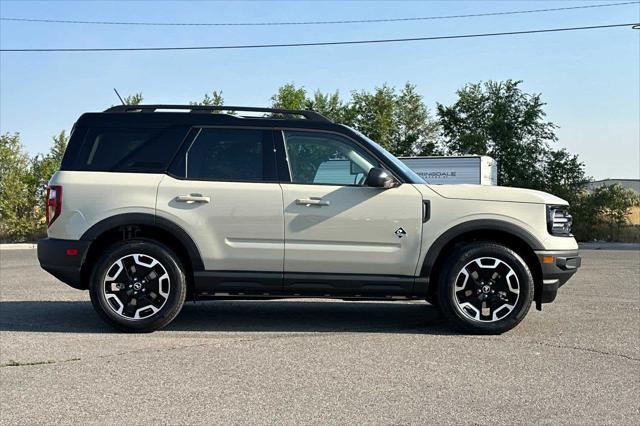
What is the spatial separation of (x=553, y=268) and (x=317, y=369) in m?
2.60

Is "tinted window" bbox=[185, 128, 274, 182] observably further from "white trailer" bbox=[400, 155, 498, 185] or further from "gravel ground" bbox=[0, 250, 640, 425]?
"white trailer" bbox=[400, 155, 498, 185]

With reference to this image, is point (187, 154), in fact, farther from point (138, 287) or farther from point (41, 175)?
point (41, 175)

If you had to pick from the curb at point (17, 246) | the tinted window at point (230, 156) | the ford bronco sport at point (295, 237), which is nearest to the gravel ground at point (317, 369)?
the ford bronco sport at point (295, 237)

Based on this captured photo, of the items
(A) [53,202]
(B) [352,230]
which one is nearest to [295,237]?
(B) [352,230]

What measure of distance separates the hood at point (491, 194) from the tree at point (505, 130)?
29148 mm

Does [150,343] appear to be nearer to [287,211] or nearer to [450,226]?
[287,211]

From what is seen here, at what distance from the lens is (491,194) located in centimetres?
626

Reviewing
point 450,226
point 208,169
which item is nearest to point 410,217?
point 450,226

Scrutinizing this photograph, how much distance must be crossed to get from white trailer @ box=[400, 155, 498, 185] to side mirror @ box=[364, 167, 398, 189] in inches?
609

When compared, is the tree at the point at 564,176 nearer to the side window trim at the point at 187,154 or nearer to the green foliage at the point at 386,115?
the green foliage at the point at 386,115

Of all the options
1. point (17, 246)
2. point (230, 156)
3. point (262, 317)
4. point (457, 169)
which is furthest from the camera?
point (17, 246)

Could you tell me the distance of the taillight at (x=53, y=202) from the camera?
6.25m

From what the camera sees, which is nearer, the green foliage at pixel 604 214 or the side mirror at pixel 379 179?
the side mirror at pixel 379 179

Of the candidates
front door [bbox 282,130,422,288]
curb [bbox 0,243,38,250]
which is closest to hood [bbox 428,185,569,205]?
front door [bbox 282,130,422,288]
